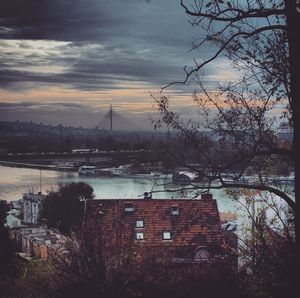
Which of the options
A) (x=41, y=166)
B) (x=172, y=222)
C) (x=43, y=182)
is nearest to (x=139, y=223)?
(x=172, y=222)

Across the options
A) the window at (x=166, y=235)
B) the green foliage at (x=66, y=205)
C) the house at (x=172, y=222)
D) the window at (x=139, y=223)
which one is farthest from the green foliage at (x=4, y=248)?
the green foliage at (x=66, y=205)

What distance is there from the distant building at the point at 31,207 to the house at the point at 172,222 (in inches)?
337

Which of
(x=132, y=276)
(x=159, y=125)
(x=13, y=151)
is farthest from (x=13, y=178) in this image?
A: (x=159, y=125)

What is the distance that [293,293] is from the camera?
8.68ft

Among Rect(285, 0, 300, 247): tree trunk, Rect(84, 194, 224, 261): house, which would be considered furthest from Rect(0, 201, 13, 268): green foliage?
Rect(285, 0, 300, 247): tree trunk

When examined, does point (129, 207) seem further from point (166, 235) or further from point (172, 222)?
point (166, 235)

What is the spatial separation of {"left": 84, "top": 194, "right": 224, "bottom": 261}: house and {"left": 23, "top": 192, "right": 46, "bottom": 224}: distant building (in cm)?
856

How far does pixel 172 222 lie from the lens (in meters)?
8.80

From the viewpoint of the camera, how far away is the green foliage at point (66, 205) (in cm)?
1471

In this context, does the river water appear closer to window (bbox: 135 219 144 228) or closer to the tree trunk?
window (bbox: 135 219 144 228)

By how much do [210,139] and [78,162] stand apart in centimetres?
1860

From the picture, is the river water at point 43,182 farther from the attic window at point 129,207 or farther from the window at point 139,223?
the window at point 139,223

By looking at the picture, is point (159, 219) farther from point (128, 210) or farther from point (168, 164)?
point (168, 164)

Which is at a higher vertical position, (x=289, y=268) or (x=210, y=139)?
(x=210, y=139)
